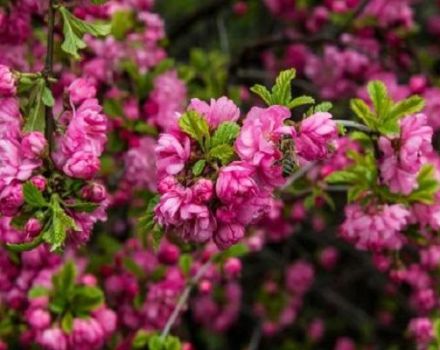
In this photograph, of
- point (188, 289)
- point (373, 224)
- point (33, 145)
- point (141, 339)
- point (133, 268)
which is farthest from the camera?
point (133, 268)

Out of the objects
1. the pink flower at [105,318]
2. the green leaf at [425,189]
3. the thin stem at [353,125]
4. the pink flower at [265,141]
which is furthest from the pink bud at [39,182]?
the green leaf at [425,189]

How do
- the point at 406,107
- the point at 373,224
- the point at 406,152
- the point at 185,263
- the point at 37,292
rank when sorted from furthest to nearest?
the point at 185,263, the point at 37,292, the point at 373,224, the point at 406,107, the point at 406,152

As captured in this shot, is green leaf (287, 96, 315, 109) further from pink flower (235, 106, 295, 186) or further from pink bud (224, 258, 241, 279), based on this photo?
pink bud (224, 258, 241, 279)

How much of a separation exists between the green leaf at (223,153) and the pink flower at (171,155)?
0.08 m

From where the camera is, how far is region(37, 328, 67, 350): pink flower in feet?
9.15

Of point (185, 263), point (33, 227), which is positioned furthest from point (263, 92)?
point (185, 263)

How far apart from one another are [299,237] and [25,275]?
245 cm

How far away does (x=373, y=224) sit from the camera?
265 cm

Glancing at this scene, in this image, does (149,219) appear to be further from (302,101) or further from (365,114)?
(365,114)

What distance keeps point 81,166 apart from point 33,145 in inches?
5.1

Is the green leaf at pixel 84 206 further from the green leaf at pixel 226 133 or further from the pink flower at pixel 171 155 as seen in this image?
the green leaf at pixel 226 133

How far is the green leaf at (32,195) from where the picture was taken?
213cm

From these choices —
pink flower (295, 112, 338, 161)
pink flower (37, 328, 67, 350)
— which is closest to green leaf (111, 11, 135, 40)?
pink flower (37, 328, 67, 350)

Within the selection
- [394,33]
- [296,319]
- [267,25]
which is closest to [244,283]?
[296,319]
